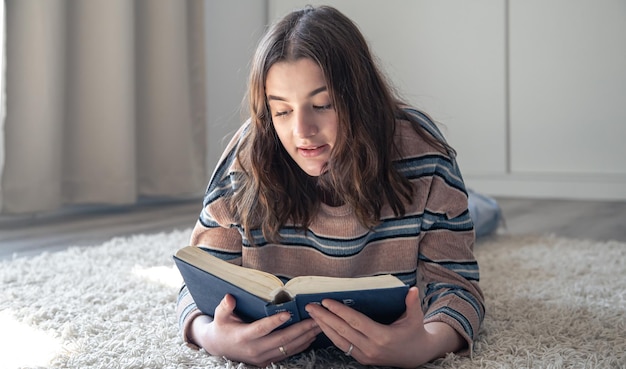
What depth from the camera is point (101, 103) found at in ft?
→ 8.14

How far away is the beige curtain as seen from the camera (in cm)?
222

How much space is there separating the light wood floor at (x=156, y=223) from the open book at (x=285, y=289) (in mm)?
1042

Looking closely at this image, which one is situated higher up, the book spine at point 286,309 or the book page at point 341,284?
the book page at point 341,284

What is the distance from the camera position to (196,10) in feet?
9.57

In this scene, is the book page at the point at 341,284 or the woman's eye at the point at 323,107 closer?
the book page at the point at 341,284

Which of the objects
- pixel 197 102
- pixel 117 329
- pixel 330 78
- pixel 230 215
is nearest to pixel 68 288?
pixel 117 329

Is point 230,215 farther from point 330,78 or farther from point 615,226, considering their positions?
point 615,226

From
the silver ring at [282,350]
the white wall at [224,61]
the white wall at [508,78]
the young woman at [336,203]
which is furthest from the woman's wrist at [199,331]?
the white wall at [224,61]

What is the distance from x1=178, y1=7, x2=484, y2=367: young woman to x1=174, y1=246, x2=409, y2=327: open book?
0.05 feet

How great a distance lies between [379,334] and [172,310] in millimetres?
483

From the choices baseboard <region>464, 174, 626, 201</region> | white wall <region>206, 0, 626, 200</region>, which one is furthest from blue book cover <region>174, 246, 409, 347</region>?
baseboard <region>464, 174, 626, 201</region>

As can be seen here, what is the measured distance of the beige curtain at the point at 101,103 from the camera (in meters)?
2.22

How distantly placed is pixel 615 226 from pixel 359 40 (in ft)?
4.94

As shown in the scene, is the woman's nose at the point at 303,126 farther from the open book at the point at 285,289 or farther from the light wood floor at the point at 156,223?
the light wood floor at the point at 156,223
